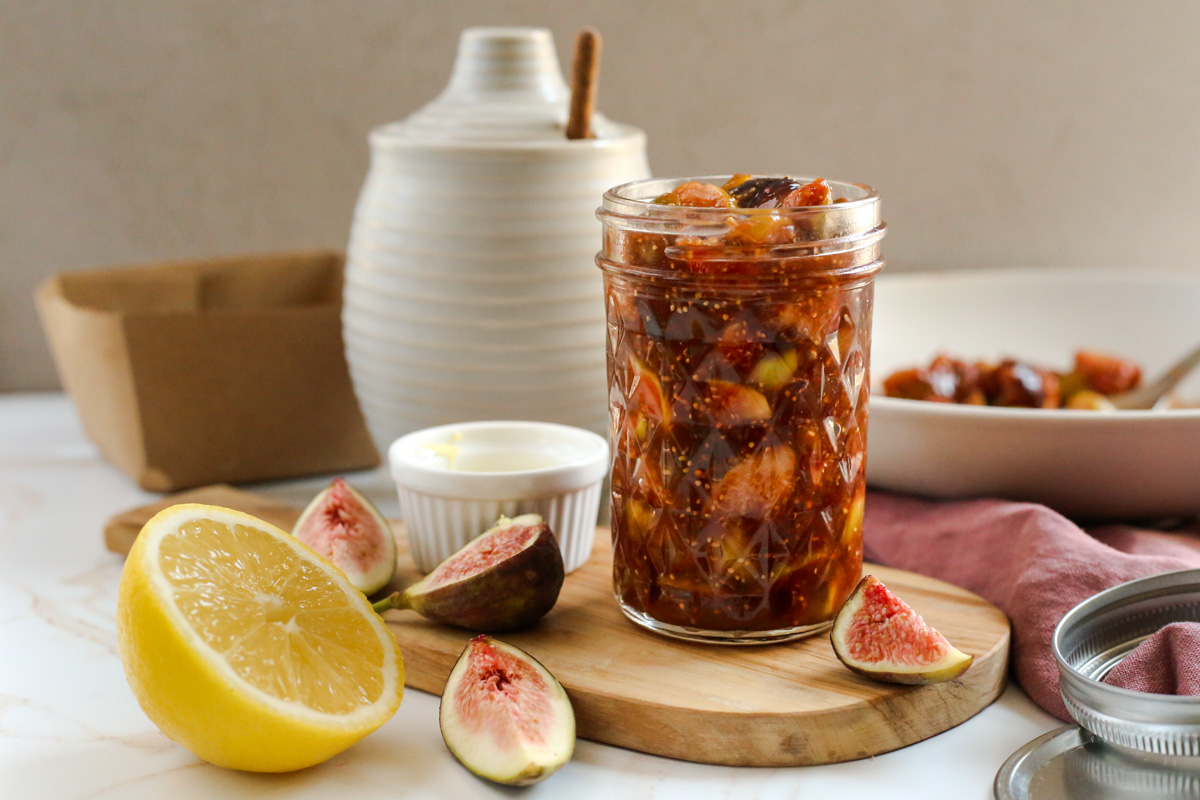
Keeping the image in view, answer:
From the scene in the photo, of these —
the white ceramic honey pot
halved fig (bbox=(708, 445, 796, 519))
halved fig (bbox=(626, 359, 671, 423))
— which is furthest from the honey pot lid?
halved fig (bbox=(708, 445, 796, 519))

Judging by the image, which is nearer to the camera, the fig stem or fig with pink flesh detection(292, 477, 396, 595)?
the fig stem

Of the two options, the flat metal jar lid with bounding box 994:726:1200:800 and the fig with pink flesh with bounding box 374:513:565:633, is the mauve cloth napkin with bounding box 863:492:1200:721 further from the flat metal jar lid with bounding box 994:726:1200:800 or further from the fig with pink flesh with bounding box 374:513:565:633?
the fig with pink flesh with bounding box 374:513:565:633

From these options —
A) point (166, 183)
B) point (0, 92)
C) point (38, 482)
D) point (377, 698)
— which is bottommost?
point (38, 482)

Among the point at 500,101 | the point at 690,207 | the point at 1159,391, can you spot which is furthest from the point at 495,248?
the point at 1159,391

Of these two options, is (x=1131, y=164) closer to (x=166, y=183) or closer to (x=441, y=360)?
(x=441, y=360)

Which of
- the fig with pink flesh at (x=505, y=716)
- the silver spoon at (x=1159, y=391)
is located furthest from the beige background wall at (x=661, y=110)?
the fig with pink flesh at (x=505, y=716)

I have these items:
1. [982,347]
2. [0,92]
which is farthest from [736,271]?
[0,92]
